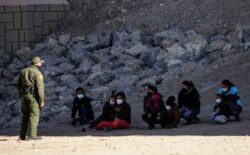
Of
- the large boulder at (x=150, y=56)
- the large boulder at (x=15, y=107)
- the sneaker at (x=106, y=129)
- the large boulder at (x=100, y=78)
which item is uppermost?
the large boulder at (x=150, y=56)

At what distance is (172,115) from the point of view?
17.5m

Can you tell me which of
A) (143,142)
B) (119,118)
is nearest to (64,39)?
(119,118)

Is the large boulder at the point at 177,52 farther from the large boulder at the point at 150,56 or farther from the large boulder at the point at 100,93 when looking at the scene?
the large boulder at the point at 100,93

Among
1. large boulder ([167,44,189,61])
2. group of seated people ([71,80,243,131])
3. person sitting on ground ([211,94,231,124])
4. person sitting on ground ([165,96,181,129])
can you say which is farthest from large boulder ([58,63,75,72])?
person sitting on ground ([211,94,231,124])

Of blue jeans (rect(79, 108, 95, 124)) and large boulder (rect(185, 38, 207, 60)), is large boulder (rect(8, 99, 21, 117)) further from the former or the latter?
large boulder (rect(185, 38, 207, 60))

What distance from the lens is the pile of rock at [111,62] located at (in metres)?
A: 22.5

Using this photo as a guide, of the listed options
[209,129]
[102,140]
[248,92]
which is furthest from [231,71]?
[102,140]

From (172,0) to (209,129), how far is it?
1113 centimetres

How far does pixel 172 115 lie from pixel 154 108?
1.28ft

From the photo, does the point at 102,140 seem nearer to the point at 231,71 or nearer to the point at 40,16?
the point at 231,71

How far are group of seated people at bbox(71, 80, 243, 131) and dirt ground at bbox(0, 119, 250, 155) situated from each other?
0.22 m

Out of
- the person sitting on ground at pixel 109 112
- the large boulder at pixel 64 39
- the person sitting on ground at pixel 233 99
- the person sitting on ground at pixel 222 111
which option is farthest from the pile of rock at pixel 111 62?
the person sitting on ground at pixel 233 99

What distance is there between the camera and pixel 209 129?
16.7 metres

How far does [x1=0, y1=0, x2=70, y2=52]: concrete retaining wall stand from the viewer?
2778cm
